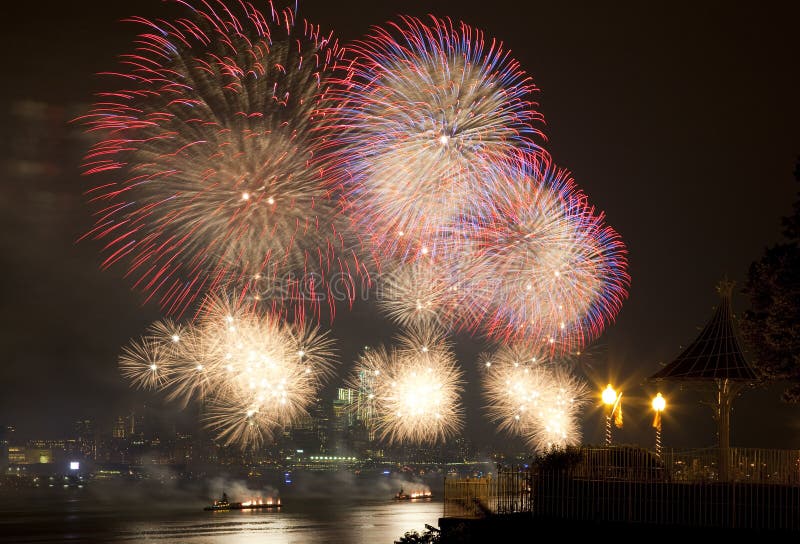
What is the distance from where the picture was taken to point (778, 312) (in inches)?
1060

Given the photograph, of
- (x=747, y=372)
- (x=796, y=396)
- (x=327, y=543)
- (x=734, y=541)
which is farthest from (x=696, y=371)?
(x=327, y=543)

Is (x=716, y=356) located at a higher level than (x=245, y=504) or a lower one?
higher

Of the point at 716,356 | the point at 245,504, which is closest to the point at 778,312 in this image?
the point at 716,356

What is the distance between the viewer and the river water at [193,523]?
74.4 metres

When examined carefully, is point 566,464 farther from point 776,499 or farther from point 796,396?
point 796,396

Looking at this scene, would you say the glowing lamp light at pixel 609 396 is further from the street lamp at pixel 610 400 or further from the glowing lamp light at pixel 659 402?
the glowing lamp light at pixel 659 402

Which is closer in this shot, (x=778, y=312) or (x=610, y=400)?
(x=778, y=312)

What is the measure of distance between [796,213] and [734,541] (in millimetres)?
9822

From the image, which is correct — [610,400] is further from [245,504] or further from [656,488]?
[245,504]

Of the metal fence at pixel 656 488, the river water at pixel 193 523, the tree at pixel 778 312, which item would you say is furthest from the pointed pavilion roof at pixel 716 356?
the river water at pixel 193 523

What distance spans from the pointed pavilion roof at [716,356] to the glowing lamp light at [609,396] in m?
1.64

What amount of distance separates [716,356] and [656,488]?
7890 mm

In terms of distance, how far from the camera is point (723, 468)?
26.3 metres

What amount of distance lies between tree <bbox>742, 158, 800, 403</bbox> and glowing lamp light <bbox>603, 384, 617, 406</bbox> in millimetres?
4464
